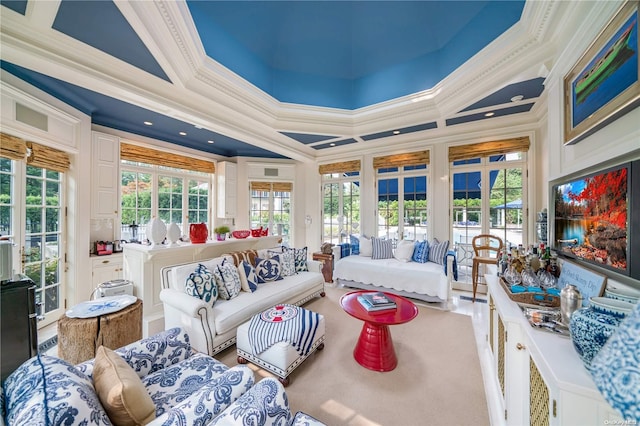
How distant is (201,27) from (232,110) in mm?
996

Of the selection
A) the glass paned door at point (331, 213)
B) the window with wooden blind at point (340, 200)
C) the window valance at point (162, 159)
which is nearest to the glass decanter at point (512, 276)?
the window with wooden blind at point (340, 200)

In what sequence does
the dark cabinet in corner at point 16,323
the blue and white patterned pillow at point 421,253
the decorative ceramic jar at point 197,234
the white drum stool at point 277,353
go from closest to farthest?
the dark cabinet in corner at point 16,323
the white drum stool at point 277,353
the decorative ceramic jar at point 197,234
the blue and white patterned pillow at point 421,253

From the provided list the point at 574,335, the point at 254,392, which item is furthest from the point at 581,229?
the point at 254,392

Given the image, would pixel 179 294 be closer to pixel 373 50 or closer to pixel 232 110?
pixel 232 110

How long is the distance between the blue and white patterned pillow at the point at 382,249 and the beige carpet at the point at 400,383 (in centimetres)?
176

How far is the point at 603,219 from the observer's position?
1.36m

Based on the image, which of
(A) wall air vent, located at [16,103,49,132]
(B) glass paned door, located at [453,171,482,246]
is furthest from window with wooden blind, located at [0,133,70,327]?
(B) glass paned door, located at [453,171,482,246]

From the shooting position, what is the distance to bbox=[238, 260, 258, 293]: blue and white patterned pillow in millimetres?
2844

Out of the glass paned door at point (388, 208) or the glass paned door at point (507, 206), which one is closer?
the glass paned door at point (507, 206)

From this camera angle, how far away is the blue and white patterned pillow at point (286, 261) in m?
3.49

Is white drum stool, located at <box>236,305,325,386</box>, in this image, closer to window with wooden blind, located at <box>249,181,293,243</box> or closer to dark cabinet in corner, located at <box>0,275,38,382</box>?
dark cabinet in corner, located at <box>0,275,38,382</box>

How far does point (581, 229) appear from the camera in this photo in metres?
1.56

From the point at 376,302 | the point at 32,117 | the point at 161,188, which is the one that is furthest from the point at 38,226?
the point at 376,302

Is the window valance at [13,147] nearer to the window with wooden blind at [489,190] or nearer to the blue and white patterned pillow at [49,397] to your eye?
the blue and white patterned pillow at [49,397]
